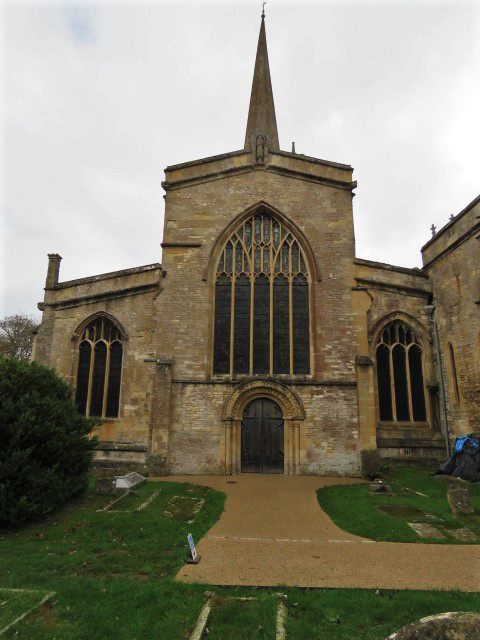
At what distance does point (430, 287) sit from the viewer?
665 inches

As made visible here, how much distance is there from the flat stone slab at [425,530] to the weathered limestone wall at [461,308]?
6391 mm

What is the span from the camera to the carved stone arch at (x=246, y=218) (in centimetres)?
1634

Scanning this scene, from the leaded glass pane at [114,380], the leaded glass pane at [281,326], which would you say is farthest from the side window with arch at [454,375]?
the leaded glass pane at [114,380]

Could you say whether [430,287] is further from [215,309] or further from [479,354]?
[215,309]

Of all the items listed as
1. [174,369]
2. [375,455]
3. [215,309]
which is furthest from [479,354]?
[174,369]

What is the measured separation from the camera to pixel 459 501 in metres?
9.45

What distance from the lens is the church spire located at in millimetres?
21891

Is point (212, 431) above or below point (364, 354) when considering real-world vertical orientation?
below

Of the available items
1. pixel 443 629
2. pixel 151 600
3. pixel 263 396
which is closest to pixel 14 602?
pixel 151 600

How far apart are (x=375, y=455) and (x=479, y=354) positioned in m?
4.99

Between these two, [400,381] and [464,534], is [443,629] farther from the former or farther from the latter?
[400,381]

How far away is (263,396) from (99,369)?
6876 millimetres

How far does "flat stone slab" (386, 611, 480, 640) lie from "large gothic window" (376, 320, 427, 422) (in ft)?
45.7

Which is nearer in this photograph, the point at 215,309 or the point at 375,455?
the point at 375,455
